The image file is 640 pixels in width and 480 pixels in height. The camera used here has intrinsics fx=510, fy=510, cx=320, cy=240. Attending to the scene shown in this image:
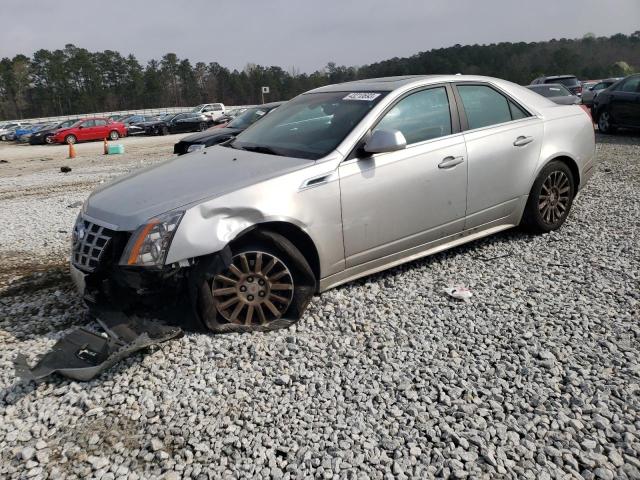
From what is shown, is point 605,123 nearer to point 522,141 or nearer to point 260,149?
point 522,141

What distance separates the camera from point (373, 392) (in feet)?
9.27

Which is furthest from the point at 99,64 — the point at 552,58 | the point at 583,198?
the point at 583,198

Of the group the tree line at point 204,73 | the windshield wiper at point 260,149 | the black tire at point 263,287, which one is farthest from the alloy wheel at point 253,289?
the tree line at point 204,73

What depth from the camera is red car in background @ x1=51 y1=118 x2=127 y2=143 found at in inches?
1147

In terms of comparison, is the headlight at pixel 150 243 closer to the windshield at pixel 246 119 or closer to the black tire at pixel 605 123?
the windshield at pixel 246 119

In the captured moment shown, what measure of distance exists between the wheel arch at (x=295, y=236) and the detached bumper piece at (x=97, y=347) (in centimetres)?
77

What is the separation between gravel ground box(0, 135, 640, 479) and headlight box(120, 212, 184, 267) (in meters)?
0.62

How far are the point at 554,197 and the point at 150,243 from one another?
13.2ft

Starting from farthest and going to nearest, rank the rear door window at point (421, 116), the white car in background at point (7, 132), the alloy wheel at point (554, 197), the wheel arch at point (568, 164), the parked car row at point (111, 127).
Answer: the white car in background at point (7, 132) → the parked car row at point (111, 127) → the alloy wheel at point (554, 197) → the wheel arch at point (568, 164) → the rear door window at point (421, 116)

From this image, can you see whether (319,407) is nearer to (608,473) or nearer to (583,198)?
(608,473)

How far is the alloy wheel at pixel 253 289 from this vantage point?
3.35 metres

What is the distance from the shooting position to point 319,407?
2.73 metres

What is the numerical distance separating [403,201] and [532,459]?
83.5 inches

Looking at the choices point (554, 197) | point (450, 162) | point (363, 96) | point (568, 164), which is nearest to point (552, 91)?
point (568, 164)
